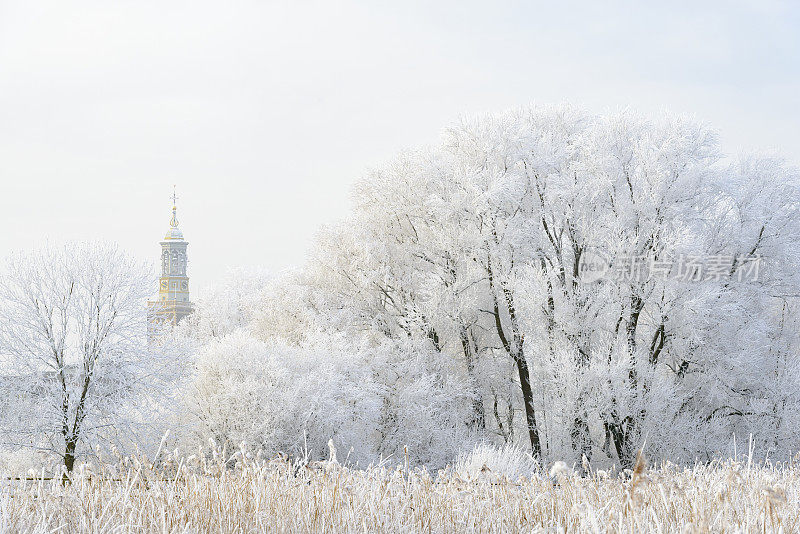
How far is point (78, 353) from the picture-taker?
1894 cm

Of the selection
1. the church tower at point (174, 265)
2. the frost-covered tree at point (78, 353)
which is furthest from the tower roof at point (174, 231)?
the frost-covered tree at point (78, 353)

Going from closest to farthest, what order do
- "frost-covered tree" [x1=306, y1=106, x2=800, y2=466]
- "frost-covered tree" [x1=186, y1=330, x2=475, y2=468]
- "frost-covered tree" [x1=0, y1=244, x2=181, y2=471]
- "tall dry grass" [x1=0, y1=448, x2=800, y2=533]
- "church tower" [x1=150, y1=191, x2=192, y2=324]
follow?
"tall dry grass" [x1=0, y1=448, x2=800, y2=533]
"frost-covered tree" [x1=0, y1=244, x2=181, y2=471]
"frost-covered tree" [x1=186, y1=330, x2=475, y2=468]
"frost-covered tree" [x1=306, y1=106, x2=800, y2=466]
"church tower" [x1=150, y1=191, x2=192, y2=324]

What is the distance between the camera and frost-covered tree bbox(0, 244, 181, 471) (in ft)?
59.6

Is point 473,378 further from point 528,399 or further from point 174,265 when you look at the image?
point 174,265

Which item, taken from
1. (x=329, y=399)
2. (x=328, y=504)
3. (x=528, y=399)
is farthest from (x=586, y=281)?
(x=328, y=504)

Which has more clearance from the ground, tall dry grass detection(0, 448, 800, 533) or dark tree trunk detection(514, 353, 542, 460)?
tall dry grass detection(0, 448, 800, 533)

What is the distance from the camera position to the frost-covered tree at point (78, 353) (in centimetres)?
1817

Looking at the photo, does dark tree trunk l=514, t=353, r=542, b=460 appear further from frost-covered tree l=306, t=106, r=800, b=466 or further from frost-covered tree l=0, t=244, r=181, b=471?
frost-covered tree l=0, t=244, r=181, b=471

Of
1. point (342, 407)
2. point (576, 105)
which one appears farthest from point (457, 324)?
point (576, 105)

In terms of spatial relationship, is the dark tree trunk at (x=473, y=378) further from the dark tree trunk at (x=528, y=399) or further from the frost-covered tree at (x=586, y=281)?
the dark tree trunk at (x=528, y=399)

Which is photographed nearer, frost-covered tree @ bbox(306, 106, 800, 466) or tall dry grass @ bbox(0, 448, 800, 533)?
tall dry grass @ bbox(0, 448, 800, 533)

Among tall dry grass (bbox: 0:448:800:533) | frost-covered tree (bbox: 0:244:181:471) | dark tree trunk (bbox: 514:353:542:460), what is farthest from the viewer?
dark tree trunk (bbox: 514:353:542:460)

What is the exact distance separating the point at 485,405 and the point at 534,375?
9.06 ft

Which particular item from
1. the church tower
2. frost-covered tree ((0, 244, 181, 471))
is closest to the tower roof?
the church tower
